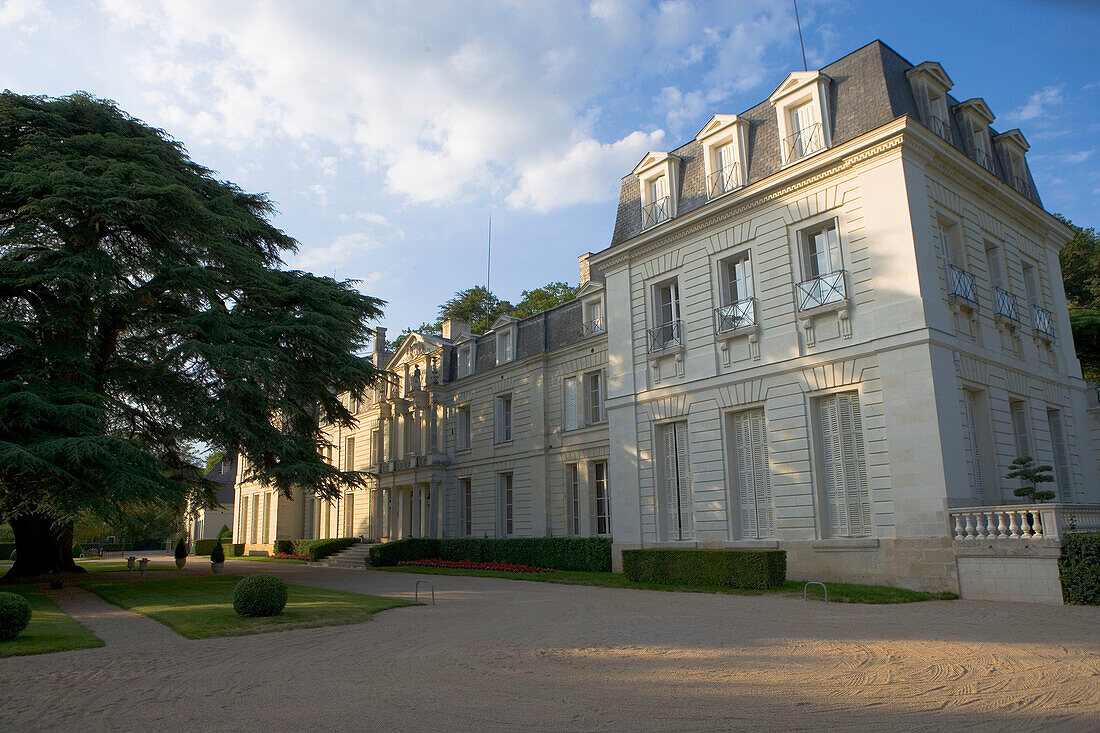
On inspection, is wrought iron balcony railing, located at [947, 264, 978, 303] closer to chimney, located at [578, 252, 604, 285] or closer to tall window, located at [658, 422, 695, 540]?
tall window, located at [658, 422, 695, 540]

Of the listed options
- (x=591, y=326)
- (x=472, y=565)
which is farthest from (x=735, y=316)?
(x=472, y=565)

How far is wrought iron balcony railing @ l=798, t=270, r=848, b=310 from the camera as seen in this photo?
16828 mm

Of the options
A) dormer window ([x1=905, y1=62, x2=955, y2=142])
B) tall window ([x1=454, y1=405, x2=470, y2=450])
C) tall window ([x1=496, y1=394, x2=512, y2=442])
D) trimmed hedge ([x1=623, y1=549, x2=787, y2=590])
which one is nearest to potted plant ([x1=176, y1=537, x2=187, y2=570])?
tall window ([x1=454, y1=405, x2=470, y2=450])

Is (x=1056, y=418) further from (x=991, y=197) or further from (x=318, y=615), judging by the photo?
(x=318, y=615)

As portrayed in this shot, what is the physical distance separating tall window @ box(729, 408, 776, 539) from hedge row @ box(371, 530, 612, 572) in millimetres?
5395

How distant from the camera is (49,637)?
34.6 ft

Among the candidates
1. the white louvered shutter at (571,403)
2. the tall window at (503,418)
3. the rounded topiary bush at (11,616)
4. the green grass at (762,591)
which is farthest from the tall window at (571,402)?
the rounded topiary bush at (11,616)

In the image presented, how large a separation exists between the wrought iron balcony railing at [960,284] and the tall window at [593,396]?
1243 centimetres

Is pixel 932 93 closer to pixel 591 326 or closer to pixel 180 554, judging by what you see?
pixel 591 326

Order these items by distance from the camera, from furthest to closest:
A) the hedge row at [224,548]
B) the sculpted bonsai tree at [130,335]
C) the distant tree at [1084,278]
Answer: the hedge row at [224,548] < the distant tree at [1084,278] < the sculpted bonsai tree at [130,335]

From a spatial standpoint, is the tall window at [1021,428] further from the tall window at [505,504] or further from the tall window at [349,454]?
the tall window at [349,454]

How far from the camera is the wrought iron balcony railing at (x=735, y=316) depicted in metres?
18.6

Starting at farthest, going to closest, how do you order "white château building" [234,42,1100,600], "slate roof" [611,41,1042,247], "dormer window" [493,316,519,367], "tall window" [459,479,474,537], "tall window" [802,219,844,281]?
"tall window" [459,479,474,537], "dormer window" [493,316,519,367], "tall window" [802,219,844,281], "slate roof" [611,41,1042,247], "white château building" [234,42,1100,600]

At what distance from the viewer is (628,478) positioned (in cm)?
2133
